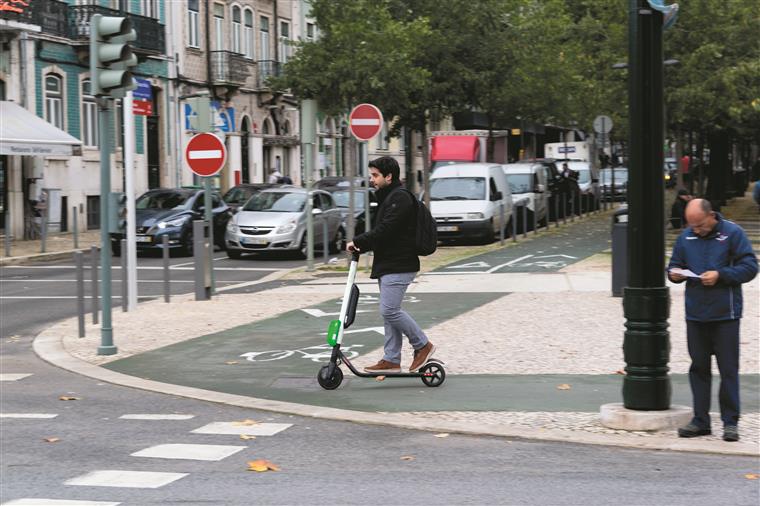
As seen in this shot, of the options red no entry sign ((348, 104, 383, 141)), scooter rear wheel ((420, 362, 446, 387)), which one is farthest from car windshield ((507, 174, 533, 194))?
scooter rear wheel ((420, 362, 446, 387))

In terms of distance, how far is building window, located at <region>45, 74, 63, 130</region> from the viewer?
36.0m

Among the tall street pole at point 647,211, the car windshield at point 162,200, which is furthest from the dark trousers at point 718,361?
the car windshield at point 162,200

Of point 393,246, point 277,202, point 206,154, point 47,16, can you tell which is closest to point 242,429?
point 393,246

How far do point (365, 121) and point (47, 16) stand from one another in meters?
17.7

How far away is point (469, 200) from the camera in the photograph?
96.5 feet

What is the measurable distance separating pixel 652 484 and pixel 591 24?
84.5 ft

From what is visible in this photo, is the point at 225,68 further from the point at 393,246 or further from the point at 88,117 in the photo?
the point at 393,246

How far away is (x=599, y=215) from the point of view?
43.3m

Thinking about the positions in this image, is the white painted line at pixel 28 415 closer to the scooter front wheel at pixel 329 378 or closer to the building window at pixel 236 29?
the scooter front wheel at pixel 329 378

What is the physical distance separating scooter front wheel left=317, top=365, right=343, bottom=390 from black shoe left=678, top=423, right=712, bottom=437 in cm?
283

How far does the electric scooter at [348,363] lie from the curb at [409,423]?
19.2 inches

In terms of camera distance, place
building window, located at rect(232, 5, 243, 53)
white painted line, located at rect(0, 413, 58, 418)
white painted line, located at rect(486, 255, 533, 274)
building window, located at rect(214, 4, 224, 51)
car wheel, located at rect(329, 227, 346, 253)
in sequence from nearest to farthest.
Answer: white painted line, located at rect(0, 413, 58, 418)
white painted line, located at rect(486, 255, 533, 274)
car wheel, located at rect(329, 227, 346, 253)
building window, located at rect(214, 4, 224, 51)
building window, located at rect(232, 5, 243, 53)

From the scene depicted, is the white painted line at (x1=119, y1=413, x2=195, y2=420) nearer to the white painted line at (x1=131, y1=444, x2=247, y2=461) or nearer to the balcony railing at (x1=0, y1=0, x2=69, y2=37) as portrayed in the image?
the white painted line at (x1=131, y1=444, x2=247, y2=461)

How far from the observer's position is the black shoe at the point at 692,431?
7.93 metres
